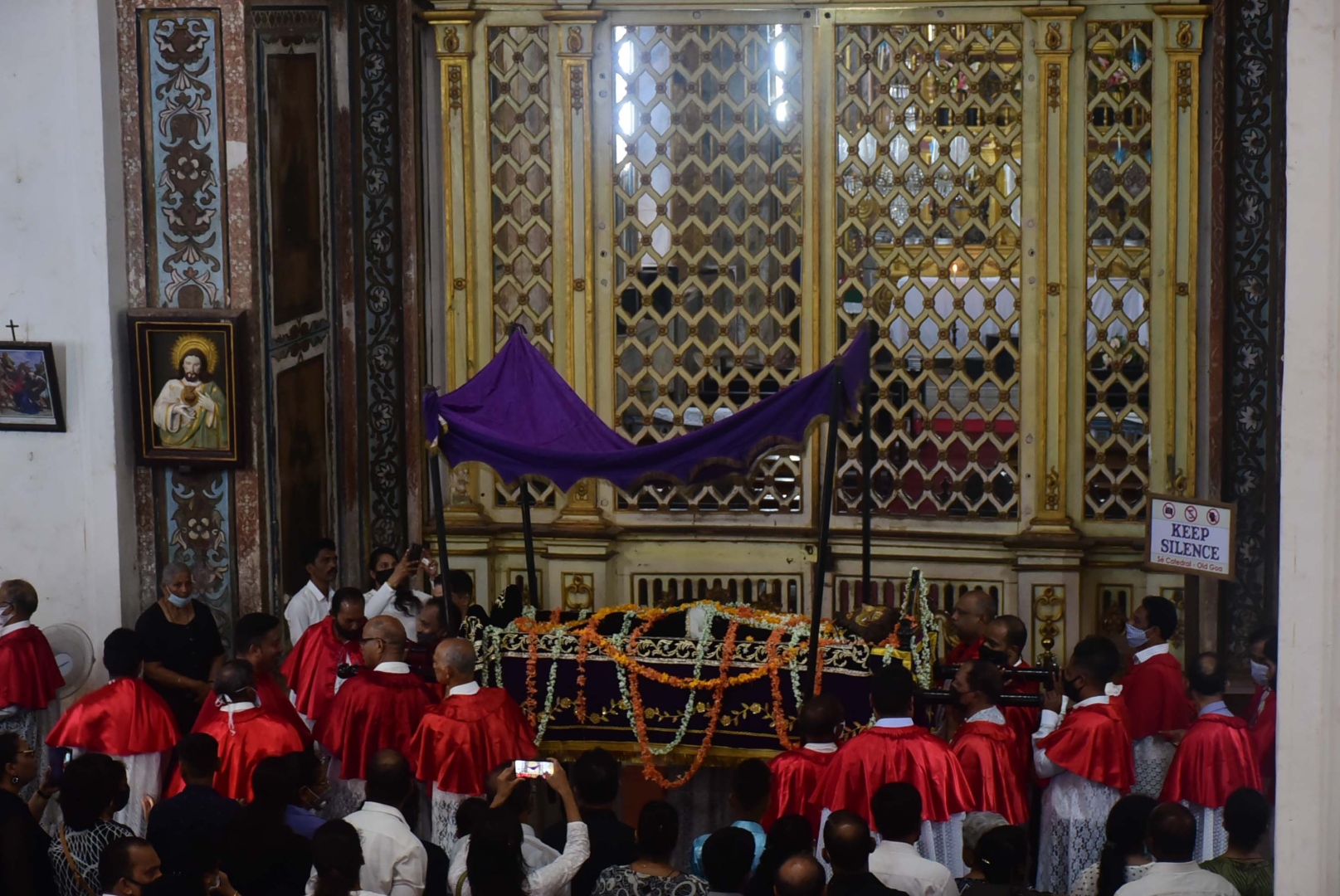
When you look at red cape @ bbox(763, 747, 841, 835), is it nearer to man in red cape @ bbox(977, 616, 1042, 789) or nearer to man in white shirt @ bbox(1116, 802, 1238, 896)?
man in red cape @ bbox(977, 616, 1042, 789)

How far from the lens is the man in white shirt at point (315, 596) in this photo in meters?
10.7

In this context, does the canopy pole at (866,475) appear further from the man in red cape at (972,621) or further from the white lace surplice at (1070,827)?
the white lace surplice at (1070,827)

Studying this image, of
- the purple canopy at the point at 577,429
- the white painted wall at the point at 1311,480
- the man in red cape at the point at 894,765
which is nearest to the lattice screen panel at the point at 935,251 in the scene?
the purple canopy at the point at 577,429

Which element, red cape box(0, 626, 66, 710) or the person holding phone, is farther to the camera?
the person holding phone

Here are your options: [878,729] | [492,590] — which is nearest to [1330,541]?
[878,729]

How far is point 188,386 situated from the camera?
1046cm

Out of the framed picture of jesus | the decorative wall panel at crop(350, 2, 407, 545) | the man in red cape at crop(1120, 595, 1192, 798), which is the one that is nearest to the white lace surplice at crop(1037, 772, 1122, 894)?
the man in red cape at crop(1120, 595, 1192, 798)

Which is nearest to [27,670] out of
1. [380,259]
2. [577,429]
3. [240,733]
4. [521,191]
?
[240,733]

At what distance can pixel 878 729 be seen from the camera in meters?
8.44

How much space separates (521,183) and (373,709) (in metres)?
4.54

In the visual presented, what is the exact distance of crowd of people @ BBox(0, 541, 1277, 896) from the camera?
6910 millimetres

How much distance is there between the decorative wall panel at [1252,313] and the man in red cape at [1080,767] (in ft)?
9.41

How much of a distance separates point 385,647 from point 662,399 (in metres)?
3.79

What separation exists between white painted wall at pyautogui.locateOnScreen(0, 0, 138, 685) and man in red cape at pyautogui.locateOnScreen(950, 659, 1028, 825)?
4584mm
